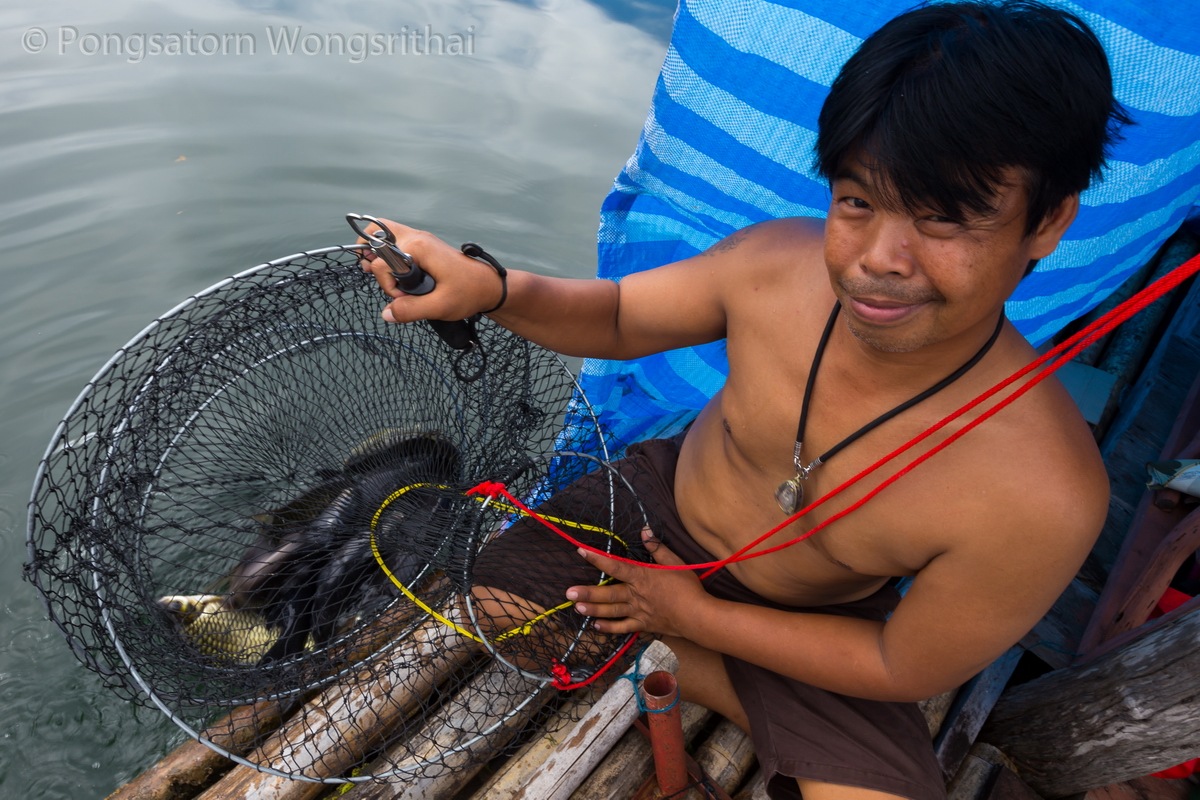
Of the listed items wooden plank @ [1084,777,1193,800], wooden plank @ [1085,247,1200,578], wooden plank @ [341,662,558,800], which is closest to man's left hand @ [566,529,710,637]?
wooden plank @ [341,662,558,800]

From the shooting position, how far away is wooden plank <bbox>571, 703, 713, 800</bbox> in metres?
2.11

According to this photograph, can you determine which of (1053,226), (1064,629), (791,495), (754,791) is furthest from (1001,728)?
(1053,226)

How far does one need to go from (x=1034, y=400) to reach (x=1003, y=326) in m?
0.18

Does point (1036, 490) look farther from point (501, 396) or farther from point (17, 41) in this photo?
point (17, 41)

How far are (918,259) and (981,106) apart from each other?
256 millimetres

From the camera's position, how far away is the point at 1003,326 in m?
1.69

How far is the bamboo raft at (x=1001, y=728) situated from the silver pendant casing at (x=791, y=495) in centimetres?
50

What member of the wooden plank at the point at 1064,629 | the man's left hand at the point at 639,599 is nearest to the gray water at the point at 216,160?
the man's left hand at the point at 639,599

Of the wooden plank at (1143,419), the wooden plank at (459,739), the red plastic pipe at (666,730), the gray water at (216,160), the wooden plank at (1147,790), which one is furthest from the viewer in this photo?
the gray water at (216,160)

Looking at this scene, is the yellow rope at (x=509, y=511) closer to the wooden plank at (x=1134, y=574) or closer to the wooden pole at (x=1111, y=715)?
the wooden pole at (x=1111, y=715)

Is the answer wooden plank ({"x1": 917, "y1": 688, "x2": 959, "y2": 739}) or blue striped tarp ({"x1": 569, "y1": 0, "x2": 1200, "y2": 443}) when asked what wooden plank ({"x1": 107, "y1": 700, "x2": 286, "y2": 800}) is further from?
wooden plank ({"x1": 917, "y1": 688, "x2": 959, "y2": 739})

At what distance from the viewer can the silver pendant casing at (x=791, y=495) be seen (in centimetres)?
184

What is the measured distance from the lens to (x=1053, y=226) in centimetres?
140

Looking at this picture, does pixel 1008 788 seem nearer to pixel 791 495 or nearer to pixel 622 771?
pixel 622 771
